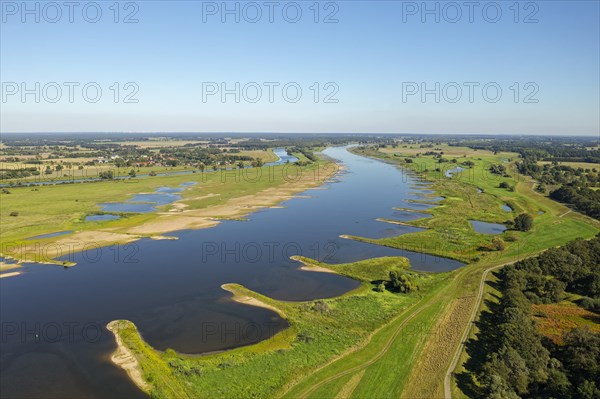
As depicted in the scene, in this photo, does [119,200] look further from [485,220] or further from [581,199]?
[581,199]

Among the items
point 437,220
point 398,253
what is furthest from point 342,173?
point 398,253

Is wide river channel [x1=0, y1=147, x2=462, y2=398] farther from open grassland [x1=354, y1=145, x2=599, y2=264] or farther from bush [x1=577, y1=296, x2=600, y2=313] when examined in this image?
bush [x1=577, y1=296, x2=600, y2=313]

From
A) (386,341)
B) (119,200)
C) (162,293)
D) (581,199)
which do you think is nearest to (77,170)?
(119,200)

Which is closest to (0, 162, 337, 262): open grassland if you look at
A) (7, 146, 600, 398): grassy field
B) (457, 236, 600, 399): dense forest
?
(7, 146, 600, 398): grassy field

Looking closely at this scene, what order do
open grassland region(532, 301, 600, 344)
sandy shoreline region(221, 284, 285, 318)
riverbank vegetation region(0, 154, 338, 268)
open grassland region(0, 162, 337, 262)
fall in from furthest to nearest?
open grassland region(0, 162, 337, 262) < riverbank vegetation region(0, 154, 338, 268) < sandy shoreline region(221, 284, 285, 318) < open grassland region(532, 301, 600, 344)

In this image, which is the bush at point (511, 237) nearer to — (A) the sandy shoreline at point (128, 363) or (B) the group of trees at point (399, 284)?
(B) the group of trees at point (399, 284)

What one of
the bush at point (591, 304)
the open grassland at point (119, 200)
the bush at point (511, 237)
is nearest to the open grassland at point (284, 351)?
the bush at point (591, 304)
